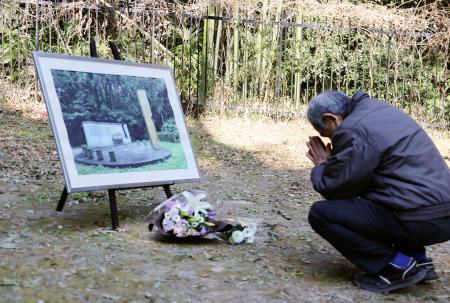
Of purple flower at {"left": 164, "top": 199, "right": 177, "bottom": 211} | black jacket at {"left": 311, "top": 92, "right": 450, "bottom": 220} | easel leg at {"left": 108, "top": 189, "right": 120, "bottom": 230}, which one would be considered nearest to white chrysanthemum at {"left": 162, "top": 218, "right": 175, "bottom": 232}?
purple flower at {"left": 164, "top": 199, "right": 177, "bottom": 211}

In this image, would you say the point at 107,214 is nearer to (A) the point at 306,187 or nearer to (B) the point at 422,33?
(A) the point at 306,187

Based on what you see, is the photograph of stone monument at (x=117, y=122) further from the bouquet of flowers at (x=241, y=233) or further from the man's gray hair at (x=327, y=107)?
the man's gray hair at (x=327, y=107)

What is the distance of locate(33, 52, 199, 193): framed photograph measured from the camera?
4359 millimetres

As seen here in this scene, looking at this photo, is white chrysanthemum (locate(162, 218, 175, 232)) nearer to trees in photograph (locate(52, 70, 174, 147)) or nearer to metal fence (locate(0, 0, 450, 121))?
trees in photograph (locate(52, 70, 174, 147))

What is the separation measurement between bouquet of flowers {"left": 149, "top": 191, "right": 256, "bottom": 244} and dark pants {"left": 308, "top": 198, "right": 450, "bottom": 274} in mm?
925

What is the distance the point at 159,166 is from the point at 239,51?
687 centimetres

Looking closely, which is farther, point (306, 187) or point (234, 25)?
point (234, 25)

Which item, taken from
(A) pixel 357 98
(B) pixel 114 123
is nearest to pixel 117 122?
(B) pixel 114 123

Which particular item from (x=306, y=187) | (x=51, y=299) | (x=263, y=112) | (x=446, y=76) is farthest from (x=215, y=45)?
(x=51, y=299)

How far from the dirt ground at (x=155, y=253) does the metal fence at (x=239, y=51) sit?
12.8 feet

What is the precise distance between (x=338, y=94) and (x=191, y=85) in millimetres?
7356

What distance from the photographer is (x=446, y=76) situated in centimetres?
1125

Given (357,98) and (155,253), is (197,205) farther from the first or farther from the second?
(357,98)

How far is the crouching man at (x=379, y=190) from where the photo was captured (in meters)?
3.36
